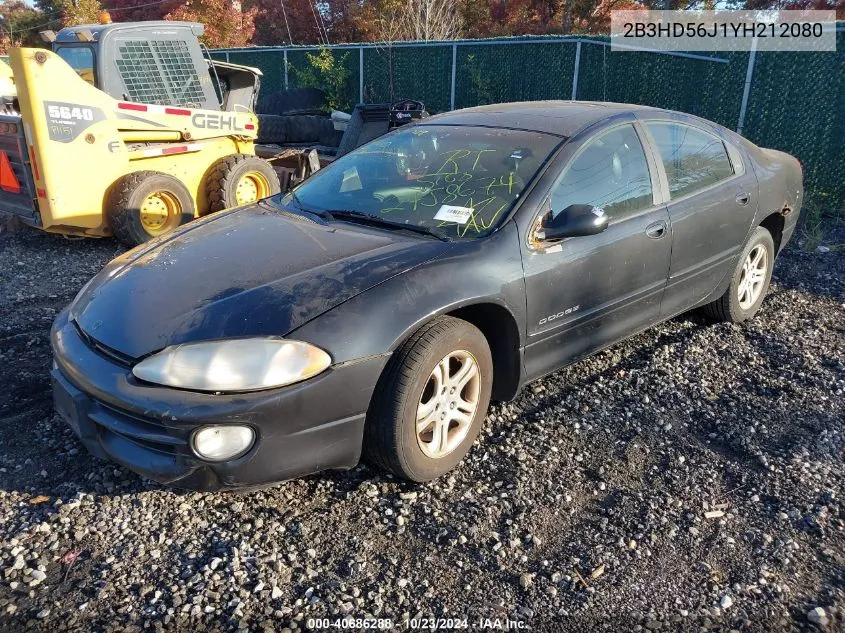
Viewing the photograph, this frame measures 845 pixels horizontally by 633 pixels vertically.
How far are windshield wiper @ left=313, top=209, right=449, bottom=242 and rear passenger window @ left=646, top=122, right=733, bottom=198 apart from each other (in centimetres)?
161

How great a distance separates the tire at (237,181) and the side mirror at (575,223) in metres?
4.51

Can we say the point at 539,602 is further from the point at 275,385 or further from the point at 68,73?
the point at 68,73

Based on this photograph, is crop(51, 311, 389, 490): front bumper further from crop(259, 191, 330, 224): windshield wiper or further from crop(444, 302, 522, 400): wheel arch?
crop(259, 191, 330, 224): windshield wiper

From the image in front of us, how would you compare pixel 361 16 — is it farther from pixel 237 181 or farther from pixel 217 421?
pixel 217 421

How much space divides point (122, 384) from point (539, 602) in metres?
1.72

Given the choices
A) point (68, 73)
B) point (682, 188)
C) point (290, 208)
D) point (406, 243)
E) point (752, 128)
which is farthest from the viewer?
point (752, 128)

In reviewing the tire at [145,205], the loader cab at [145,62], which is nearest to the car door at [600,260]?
the tire at [145,205]

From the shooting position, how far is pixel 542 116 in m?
3.97

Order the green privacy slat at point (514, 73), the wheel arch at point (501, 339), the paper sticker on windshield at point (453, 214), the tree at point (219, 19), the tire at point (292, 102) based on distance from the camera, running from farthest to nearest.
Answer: the tree at point (219, 19), the tire at point (292, 102), the green privacy slat at point (514, 73), the paper sticker on windshield at point (453, 214), the wheel arch at point (501, 339)

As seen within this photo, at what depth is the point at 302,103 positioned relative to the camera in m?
14.5

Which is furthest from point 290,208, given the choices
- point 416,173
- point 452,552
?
point 452,552

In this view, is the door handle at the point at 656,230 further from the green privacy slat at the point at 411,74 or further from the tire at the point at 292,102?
the tire at the point at 292,102

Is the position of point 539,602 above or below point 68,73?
below

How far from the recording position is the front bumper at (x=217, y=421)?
2.51 meters
